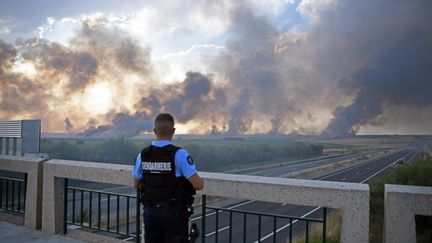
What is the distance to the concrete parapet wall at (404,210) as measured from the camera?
3.45 m

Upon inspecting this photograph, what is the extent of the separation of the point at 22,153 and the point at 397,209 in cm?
829

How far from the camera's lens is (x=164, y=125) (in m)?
3.42

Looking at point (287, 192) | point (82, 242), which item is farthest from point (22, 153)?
point (287, 192)

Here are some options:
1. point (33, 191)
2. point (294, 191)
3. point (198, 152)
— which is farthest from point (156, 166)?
point (198, 152)

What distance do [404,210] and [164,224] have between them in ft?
7.94

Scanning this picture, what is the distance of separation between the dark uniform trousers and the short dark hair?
73cm

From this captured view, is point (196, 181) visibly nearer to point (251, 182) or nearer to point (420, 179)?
point (251, 182)

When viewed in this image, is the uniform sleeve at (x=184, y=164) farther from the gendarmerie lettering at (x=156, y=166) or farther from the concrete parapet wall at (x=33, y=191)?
the concrete parapet wall at (x=33, y=191)

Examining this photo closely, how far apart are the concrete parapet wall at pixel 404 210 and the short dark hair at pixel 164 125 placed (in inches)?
92.1

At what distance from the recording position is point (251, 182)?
13.5ft

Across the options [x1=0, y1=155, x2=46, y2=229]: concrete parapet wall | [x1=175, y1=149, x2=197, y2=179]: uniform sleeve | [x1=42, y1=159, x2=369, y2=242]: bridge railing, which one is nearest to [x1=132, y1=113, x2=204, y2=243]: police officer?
[x1=175, y1=149, x2=197, y2=179]: uniform sleeve

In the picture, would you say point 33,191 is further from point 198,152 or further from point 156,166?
point 198,152

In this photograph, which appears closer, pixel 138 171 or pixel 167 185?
pixel 167 185

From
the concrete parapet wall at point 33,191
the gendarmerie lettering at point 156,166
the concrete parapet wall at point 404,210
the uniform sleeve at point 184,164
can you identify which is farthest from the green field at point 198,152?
the concrete parapet wall at point 404,210
